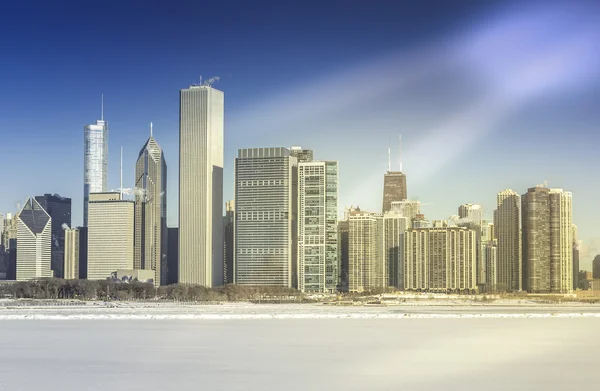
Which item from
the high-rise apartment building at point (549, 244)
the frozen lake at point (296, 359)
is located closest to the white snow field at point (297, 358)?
the frozen lake at point (296, 359)

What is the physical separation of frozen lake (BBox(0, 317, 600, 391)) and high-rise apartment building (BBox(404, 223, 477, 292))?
12960cm

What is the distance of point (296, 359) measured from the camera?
138 ft

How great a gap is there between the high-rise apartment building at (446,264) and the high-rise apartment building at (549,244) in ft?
37.3

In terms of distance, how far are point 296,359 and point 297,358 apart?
0.50m

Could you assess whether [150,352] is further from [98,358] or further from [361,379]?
[361,379]

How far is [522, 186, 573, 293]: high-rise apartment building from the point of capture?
7480 inches

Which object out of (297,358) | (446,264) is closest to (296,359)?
(297,358)

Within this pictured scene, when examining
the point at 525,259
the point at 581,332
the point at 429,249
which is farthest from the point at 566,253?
the point at 581,332

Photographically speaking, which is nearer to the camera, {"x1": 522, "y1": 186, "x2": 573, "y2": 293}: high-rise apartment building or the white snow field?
the white snow field

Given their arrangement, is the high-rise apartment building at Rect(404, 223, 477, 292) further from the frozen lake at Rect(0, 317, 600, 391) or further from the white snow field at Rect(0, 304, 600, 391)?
the frozen lake at Rect(0, 317, 600, 391)

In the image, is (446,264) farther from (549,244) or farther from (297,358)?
(297,358)

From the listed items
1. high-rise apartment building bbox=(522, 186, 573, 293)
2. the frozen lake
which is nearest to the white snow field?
the frozen lake

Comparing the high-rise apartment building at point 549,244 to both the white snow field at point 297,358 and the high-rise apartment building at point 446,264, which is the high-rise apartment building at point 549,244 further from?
the white snow field at point 297,358

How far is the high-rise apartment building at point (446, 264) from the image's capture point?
7702 inches
